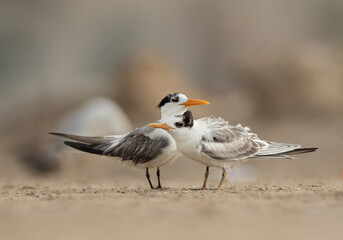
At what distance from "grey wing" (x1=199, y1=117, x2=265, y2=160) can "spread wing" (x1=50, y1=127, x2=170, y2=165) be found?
522mm

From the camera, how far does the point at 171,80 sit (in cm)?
1788

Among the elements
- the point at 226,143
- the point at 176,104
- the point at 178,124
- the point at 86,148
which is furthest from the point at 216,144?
the point at 86,148

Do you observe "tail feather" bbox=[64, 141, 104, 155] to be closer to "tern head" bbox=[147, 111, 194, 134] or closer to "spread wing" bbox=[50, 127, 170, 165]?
"spread wing" bbox=[50, 127, 170, 165]

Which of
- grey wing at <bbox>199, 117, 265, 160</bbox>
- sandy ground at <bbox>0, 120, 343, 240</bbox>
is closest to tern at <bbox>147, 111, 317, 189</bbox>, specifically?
grey wing at <bbox>199, 117, 265, 160</bbox>

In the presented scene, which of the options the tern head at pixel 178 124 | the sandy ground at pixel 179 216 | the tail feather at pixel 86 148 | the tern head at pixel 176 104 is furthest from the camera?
the tail feather at pixel 86 148

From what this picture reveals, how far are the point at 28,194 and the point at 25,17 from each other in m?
21.5

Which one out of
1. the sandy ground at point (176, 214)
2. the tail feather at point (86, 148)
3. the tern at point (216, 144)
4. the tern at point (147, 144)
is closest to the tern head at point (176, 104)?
the tern at point (147, 144)

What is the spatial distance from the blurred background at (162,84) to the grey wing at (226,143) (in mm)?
2058

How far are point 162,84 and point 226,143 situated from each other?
10.3m

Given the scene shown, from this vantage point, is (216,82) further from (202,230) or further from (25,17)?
(202,230)

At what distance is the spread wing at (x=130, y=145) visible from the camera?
7.48 meters

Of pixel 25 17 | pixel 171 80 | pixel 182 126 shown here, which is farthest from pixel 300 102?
pixel 25 17

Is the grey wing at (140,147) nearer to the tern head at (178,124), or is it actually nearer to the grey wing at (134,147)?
the grey wing at (134,147)

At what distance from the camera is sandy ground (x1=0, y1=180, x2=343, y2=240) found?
4.56m
